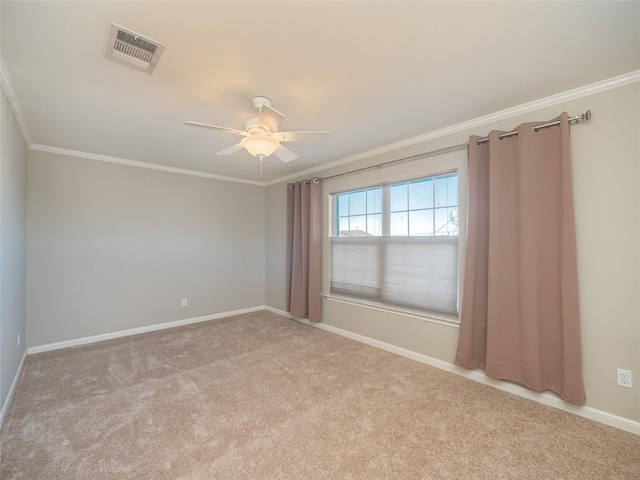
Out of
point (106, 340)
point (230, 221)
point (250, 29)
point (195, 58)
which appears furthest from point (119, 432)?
point (230, 221)

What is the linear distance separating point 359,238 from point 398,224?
0.63 m

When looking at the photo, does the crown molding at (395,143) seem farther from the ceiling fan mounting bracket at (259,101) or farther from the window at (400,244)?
the ceiling fan mounting bracket at (259,101)

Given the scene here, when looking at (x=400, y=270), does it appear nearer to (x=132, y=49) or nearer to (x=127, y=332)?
(x=132, y=49)

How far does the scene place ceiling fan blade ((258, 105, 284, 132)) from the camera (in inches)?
73.4

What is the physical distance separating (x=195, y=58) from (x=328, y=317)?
3465 mm

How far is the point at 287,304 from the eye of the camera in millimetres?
Result: 4824

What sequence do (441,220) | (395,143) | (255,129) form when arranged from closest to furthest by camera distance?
(255,129) → (441,220) → (395,143)

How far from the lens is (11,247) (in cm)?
242

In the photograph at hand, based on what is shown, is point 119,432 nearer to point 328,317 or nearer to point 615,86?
point 328,317

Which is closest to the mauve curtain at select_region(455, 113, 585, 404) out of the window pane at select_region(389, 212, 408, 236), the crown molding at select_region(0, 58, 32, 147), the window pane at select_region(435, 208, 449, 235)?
the window pane at select_region(435, 208, 449, 235)

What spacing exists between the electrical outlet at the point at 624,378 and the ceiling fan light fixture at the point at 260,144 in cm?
305

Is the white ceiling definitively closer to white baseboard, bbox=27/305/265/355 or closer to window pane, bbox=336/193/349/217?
window pane, bbox=336/193/349/217

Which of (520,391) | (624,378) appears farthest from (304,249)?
(624,378)

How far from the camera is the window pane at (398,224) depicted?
331cm
